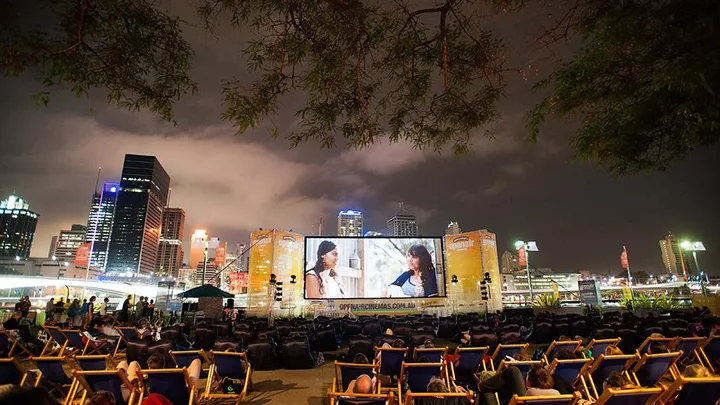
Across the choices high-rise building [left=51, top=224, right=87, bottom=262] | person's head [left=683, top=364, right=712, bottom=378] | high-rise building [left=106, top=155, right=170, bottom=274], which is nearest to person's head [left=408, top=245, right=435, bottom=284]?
person's head [left=683, top=364, right=712, bottom=378]

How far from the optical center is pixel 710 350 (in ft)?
22.9

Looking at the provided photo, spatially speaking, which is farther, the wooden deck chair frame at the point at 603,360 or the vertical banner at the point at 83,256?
the vertical banner at the point at 83,256

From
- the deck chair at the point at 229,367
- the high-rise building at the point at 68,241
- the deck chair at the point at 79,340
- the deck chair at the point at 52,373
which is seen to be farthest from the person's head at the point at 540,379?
the high-rise building at the point at 68,241

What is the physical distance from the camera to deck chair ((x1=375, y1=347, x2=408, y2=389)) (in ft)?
20.0

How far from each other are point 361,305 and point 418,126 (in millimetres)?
25376

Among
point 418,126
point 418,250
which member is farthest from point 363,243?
point 418,126

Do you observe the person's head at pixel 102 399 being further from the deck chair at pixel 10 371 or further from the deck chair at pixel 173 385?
the deck chair at pixel 10 371

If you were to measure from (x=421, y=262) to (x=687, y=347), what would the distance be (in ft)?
74.6

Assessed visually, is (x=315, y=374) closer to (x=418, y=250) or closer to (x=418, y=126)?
(x=418, y=126)

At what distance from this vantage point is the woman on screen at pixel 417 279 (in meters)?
28.9

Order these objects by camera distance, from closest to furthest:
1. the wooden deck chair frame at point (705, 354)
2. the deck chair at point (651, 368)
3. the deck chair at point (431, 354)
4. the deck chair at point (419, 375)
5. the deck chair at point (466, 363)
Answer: the deck chair at point (651, 368) → the deck chair at point (419, 375) → the deck chair at point (431, 354) → the deck chair at point (466, 363) → the wooden deck chair frame at point (705, 354)

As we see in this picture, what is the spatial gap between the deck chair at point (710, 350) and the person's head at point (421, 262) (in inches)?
881

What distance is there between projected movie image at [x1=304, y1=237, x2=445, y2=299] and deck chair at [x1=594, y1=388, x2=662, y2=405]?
2604 centimetres

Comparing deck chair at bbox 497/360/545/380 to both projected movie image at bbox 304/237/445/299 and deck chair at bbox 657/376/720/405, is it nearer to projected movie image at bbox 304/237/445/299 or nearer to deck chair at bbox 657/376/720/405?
deck chair at bbox 657/376/720/405
